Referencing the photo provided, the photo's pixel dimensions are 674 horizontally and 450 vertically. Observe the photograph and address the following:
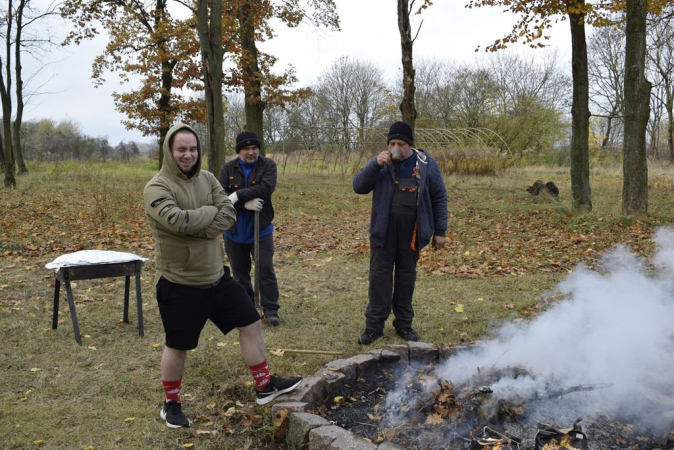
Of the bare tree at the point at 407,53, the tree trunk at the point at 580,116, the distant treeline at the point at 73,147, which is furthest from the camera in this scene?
the distant treeline at the point at 73,147

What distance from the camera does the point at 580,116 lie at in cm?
1177

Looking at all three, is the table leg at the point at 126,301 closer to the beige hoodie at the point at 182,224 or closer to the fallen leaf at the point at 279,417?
the beige hoodie at the point at 182,224

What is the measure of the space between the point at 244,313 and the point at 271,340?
1.65 metres

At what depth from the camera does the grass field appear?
3402 millimetres

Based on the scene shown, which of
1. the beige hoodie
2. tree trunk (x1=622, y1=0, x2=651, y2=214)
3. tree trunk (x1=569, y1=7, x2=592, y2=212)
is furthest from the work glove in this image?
tree trunk (x1=569, y1=7, x2=592, y2=212)

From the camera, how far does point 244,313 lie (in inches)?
130

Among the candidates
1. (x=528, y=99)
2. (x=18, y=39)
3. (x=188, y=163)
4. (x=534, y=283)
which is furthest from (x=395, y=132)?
(x=528, y=99)

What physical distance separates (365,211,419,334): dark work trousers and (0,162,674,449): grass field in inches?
9.2

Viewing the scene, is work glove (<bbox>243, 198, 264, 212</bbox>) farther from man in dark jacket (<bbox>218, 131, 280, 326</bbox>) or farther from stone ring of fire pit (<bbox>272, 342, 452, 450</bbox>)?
stone ring of fire pit (<bbox>272, 342, 452, 450</bbox>)

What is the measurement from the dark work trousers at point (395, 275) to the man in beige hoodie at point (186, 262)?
5.25 ft

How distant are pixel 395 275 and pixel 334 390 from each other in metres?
1.47

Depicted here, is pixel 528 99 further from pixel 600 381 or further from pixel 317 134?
pixel 600 381

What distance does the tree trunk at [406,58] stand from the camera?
9.13m

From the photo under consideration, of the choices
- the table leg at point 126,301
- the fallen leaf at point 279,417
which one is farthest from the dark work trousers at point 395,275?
the table leg at point 126,301
